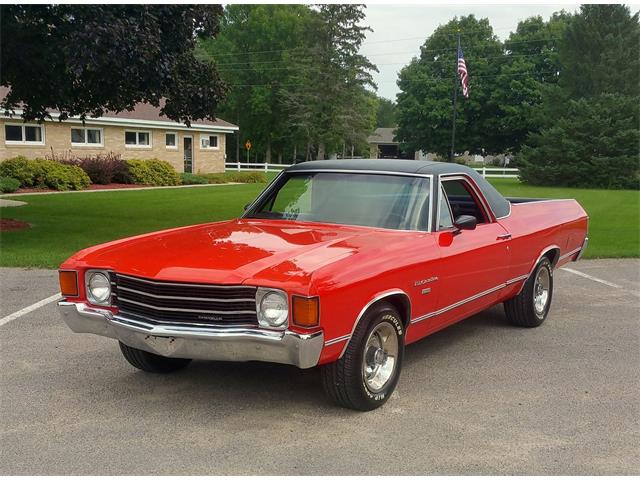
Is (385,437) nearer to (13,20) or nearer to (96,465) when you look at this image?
(96,465)

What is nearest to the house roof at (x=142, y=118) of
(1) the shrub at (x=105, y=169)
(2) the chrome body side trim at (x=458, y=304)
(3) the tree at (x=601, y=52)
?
(1) the shrub at (x=105, y=169)

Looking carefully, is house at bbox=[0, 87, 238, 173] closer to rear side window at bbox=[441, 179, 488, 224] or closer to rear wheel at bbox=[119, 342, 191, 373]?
rear side window at bbox=[441, 179, 488, 224]

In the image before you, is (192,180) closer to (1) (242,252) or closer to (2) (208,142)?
(2) (208,142)

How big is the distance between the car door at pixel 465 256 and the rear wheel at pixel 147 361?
2068mm

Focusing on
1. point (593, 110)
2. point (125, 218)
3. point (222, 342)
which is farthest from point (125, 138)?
point (222, 342)

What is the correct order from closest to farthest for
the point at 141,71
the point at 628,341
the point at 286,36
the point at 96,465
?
A: the point at 96,465 < the point at 628,341 < the point at 141,71 < the point at 286,36

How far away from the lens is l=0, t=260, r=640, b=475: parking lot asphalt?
3.67 metres

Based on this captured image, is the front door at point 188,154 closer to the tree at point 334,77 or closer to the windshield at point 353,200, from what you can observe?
the tree at point 334,77

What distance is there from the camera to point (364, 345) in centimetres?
425

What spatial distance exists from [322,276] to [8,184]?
884 inches

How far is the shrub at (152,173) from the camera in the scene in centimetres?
3052

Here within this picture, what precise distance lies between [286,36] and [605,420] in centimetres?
6895

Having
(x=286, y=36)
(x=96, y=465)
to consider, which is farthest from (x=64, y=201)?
(x=286, y=36)

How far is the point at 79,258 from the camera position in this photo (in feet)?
15.4
